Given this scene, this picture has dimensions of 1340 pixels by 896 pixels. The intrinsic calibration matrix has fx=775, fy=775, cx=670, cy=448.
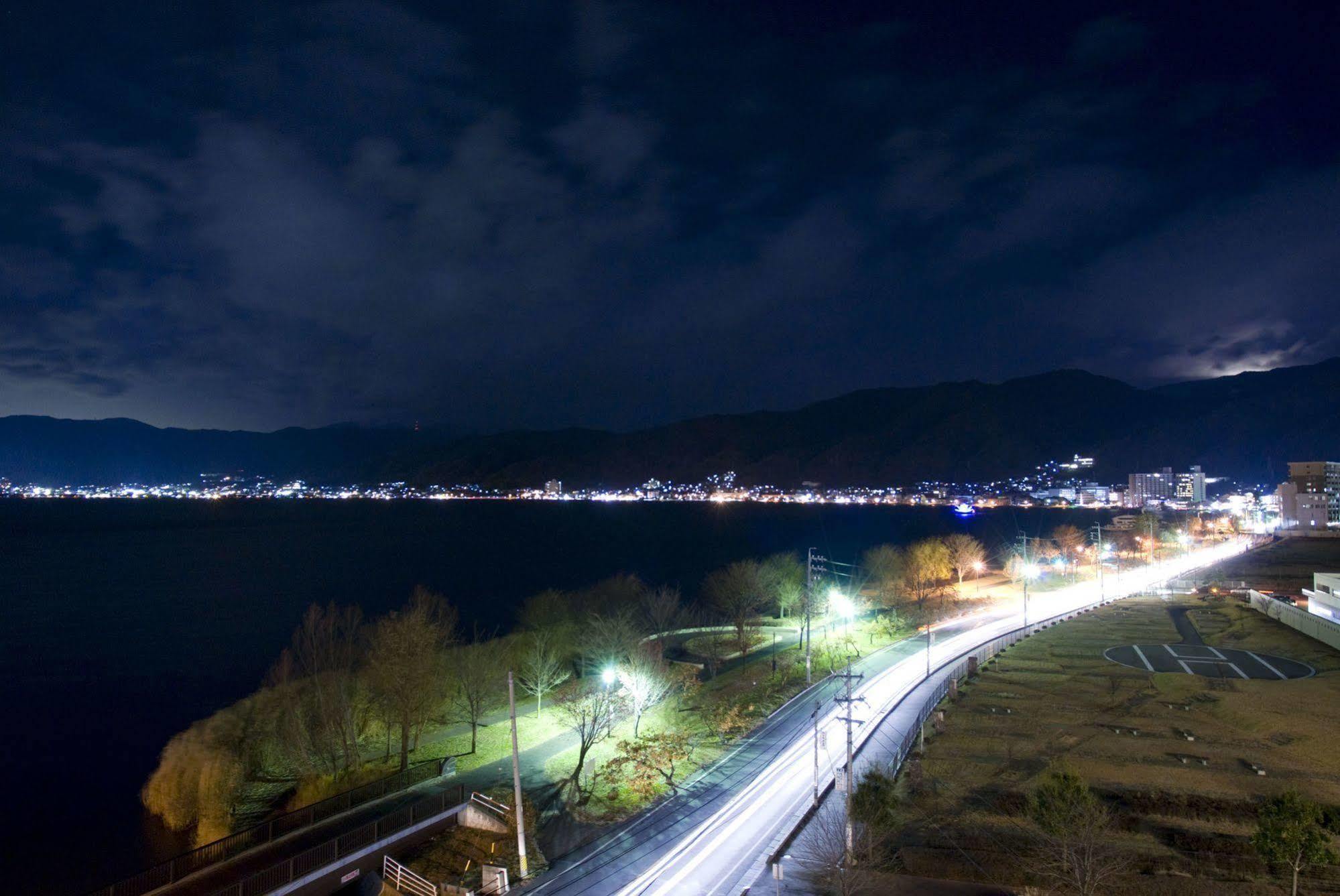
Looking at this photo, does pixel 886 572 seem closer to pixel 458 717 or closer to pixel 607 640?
pixel 607 640

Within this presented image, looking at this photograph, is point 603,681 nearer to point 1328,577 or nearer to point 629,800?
point 629,800

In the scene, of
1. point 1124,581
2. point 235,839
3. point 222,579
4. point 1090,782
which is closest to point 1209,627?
point 1124,581

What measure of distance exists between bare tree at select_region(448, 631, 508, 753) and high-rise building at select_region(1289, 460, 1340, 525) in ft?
432

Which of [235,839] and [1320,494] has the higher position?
[1320,494]

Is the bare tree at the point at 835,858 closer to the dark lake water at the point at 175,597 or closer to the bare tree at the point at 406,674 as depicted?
the bare tree at the point at 406,674

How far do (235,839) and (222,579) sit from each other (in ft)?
275

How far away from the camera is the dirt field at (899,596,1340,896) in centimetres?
1762

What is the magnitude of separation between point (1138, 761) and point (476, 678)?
2429 centimetres

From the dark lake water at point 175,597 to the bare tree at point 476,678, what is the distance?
11059mm

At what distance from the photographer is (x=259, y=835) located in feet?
65.6

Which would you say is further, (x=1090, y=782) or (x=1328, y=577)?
(x=1328, y=577)

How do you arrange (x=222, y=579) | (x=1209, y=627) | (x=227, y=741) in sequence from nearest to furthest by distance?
(x=227, y=741)
(x=1209, y=627)
(x=222, y=579)

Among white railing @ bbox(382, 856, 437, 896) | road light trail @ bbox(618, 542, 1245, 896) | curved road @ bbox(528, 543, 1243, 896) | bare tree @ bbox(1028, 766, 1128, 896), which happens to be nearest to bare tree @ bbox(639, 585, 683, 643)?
road light trail @ bbox(618, 542, 1245, 896)

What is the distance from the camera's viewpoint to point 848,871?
52.6ft
